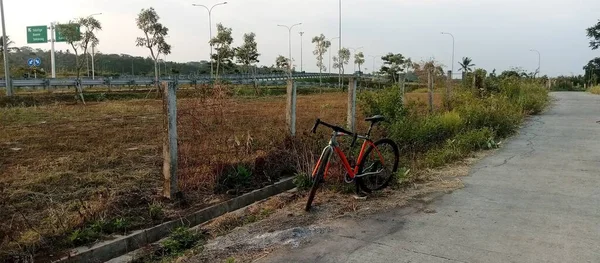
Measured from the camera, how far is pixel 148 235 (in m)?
4.85

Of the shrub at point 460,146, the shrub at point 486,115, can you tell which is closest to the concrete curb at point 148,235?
the shrub at point 460,146

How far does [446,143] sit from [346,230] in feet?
17.2

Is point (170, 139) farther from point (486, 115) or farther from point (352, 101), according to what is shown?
point (486, 115)

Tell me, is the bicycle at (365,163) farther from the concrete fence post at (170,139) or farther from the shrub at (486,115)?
the shrub at (486,115)

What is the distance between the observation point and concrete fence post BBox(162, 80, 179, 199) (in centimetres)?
548

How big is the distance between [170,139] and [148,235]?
1237 millimetres

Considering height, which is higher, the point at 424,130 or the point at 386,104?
the point at 386,104

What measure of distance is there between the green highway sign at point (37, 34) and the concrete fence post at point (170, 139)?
149 feet

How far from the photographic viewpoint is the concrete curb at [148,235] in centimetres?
431

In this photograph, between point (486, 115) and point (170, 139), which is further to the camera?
point (486, 115)

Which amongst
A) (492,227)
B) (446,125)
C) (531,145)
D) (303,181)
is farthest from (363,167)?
(531,145)

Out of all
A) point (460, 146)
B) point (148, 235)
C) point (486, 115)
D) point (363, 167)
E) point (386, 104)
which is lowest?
point (148, 235)

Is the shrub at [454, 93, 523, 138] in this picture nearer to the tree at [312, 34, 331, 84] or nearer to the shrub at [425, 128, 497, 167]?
the shrub at [425, 128, 497, 167]

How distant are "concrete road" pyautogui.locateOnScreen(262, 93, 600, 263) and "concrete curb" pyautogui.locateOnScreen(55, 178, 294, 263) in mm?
1428
